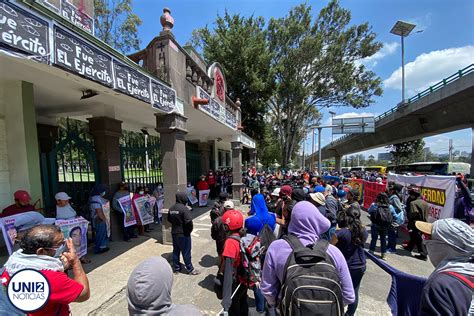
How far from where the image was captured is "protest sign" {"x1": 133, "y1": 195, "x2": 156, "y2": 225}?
6232mm

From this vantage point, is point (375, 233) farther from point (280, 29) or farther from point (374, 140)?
point (374, 140)

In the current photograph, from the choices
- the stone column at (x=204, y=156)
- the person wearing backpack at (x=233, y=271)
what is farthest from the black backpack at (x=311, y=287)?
the stone column at (x=204, y=156)

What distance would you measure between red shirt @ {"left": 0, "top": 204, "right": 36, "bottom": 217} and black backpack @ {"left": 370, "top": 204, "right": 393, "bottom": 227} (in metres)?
6.55

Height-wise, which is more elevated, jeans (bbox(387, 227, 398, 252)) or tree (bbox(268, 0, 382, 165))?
tree (bbox(268, 0, 382, 165))

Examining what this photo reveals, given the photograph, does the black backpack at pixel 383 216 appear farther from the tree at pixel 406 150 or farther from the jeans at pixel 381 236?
the tree at pixel 406 150

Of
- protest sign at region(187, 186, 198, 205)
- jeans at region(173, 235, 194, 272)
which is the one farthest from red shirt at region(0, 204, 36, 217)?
protest sign at region(187, 186, 198, 205)

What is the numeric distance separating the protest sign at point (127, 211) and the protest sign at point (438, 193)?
7905 millimetres

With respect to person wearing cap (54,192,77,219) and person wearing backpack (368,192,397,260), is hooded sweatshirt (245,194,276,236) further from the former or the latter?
person wearing cap (54,192,77,219)

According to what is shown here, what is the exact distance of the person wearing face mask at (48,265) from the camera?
5.28 ft

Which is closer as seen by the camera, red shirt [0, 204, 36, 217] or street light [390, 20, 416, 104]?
red shirt [0, 204, 36, 217]

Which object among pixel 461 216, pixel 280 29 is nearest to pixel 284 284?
pixel 461 216

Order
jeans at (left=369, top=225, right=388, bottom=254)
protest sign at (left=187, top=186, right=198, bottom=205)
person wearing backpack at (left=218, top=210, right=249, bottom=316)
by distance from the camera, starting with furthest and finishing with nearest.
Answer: protest sign at (left=187, top=186, right=198, bottom=205) < jeans at (left=369, top=225, right=388, bottom=254) < person wearing backpack at (left=218, top=210, right=249, bottom=316)

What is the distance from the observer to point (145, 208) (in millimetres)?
6457

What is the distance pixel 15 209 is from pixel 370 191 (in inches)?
491
